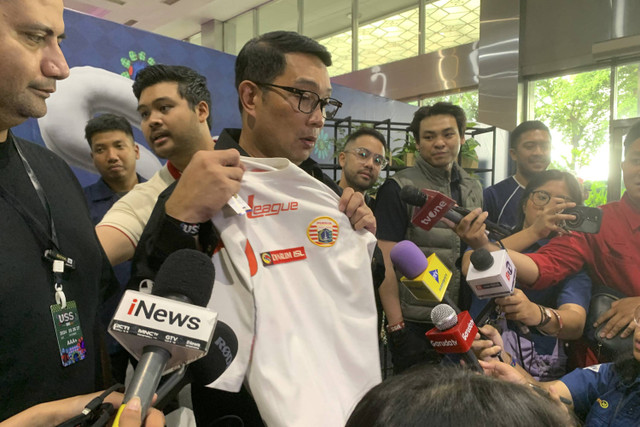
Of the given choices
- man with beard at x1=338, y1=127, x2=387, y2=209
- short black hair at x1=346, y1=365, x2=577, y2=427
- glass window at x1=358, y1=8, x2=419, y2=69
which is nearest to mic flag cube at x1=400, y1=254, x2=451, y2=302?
short black hair at x1=346, y1=365, x2=577, y2=427

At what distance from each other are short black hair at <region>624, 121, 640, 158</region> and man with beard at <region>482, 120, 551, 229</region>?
Answer: 43cm

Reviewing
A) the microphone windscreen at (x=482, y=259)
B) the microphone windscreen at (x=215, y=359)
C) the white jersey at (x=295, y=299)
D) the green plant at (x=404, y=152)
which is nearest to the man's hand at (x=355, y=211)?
the white jersey at (x=295, y=299)

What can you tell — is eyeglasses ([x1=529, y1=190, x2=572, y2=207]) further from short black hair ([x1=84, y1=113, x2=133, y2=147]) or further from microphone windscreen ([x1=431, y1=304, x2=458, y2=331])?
short black hair ([x1=84, y1=113, x2=133, y2=147])

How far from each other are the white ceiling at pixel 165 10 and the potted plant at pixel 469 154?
19.9 feet

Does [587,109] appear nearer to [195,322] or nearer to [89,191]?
[89,191]

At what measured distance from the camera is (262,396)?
1.03 m

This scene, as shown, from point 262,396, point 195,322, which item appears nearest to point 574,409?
point 262,396

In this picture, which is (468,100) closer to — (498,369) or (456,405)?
(498,369)

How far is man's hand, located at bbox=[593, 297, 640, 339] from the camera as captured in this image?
64.3 inches

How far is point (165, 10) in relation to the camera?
9297 millimetres

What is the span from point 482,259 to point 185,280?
2.83ft

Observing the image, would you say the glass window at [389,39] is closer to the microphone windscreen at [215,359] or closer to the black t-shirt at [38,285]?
the black t-shirt at [38,285]

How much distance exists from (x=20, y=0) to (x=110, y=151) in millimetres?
1614

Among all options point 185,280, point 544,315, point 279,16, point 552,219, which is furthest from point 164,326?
point 279,16
